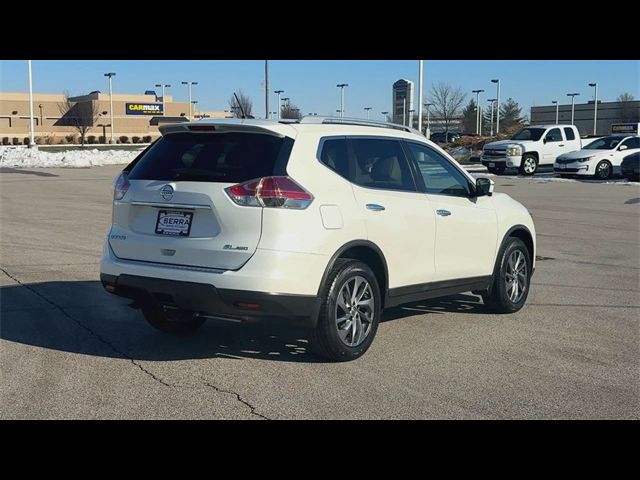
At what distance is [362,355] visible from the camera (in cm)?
630

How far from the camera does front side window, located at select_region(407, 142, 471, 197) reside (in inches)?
281

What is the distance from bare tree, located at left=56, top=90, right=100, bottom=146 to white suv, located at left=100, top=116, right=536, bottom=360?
8062cm

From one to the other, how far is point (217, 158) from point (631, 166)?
1024 inches

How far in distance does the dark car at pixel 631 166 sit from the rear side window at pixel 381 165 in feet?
79.8

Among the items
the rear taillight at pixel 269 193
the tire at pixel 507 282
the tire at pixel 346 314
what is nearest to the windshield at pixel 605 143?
the tire at pixel 507 282

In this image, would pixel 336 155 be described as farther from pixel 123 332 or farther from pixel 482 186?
pixel 123 332

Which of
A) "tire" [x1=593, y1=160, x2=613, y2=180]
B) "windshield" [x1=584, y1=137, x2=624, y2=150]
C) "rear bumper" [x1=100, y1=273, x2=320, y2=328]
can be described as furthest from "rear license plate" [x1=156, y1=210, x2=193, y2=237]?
"windshield" [x1=584, y1=137, x2=624, y2=150]

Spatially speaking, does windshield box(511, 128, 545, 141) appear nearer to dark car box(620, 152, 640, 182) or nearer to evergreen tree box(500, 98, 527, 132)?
dark car box(620, 152, 640, 182)

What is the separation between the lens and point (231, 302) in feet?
18.3

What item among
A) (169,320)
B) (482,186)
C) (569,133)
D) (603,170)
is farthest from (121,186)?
(569,133)
